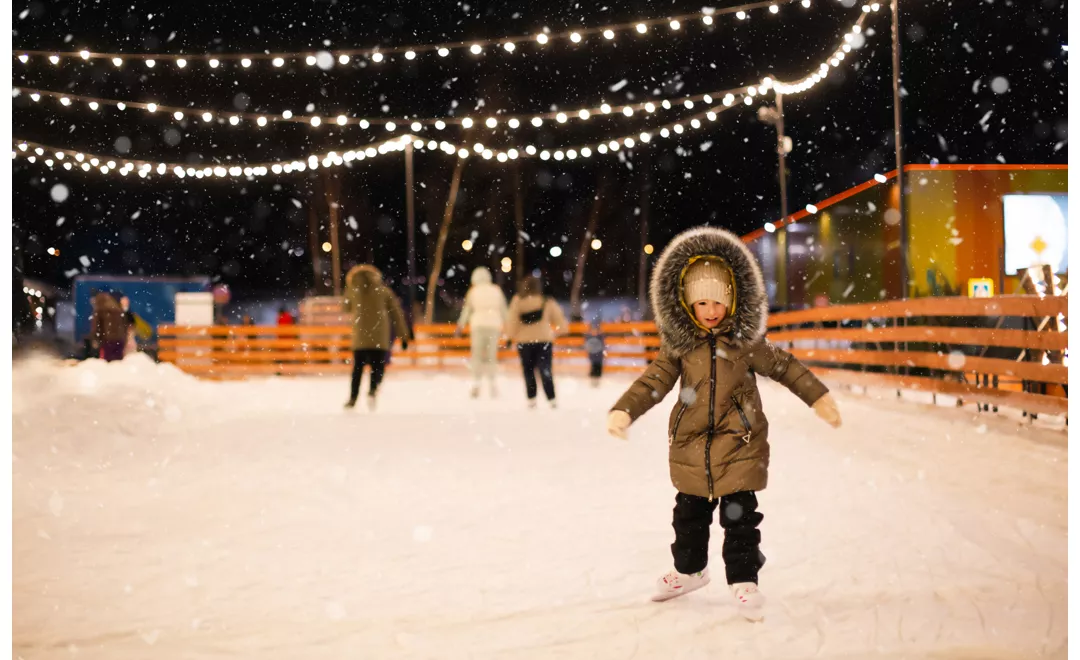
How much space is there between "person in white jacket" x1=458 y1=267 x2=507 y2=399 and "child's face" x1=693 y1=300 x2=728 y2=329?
805 centimetres

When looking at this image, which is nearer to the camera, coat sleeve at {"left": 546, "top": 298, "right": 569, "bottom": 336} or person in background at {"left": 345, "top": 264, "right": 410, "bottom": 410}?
person in background at {"left": 345, "top": 264, "right": 410, "bottom": 410}

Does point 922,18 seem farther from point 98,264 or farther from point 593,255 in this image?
point 98,264

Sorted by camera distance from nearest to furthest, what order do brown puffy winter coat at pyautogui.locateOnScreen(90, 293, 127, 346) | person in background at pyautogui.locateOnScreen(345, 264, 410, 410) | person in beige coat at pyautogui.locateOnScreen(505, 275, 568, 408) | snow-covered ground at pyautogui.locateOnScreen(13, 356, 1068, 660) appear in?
snow-covered ground at pyautogui.locateOnScreen(13, 356, 1068, 660) < person in background at pyautogui.locateOnScreen(345, 264, 410, 410) < person in beige coat at pyautogui.locateOnScreen(505, 275, 568, 408) < brown puffy winter coat at pyautogui.locateOnScreen(90, 293, 127, 346)

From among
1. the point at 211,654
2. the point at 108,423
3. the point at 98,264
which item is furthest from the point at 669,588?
the point at 98,264

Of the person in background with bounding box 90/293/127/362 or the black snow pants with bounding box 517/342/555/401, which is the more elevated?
the person in background with bounding box 90/293/127/362

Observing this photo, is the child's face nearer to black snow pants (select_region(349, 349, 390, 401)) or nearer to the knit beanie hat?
the knit beanie hat

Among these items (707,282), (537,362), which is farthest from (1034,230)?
(707,282)

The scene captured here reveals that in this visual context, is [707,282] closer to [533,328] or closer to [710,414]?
[710,414]

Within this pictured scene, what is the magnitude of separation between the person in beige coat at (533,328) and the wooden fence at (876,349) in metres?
2.10

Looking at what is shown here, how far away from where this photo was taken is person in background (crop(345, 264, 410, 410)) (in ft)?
33.2

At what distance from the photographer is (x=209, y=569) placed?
3.82 metres

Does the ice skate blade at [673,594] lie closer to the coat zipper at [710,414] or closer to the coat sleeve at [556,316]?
the coat zipper at [710,414]

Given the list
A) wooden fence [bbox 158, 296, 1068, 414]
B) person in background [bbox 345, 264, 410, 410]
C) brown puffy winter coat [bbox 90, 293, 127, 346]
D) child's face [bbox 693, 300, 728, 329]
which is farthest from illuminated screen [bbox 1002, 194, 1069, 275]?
child's face [bbox 693, 300, 728, 329]

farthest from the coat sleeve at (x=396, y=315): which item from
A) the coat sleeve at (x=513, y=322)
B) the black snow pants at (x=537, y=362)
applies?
the black snow pants at (x=537, y=362)
